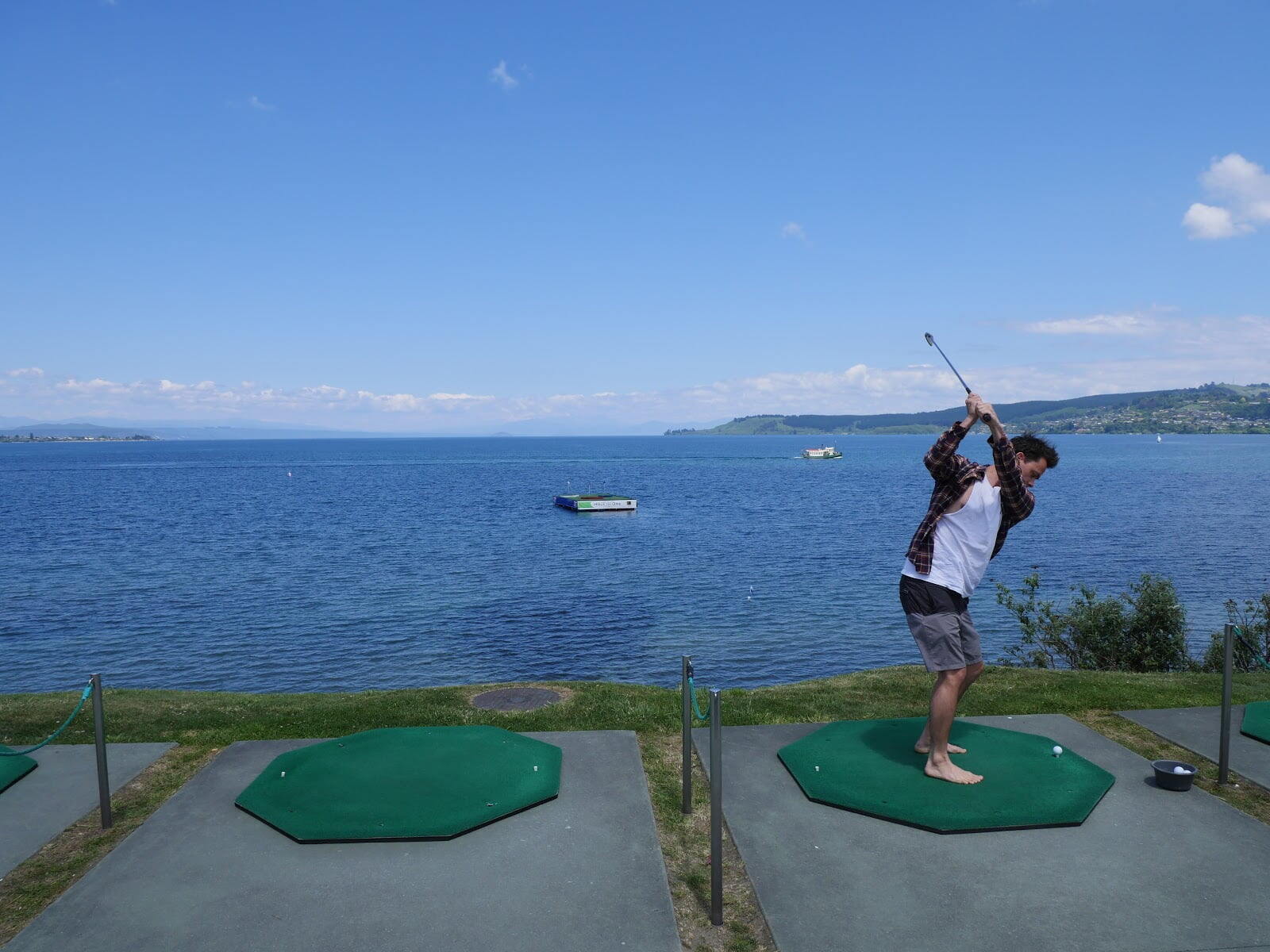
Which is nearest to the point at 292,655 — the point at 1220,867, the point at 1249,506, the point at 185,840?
the point at 185,840

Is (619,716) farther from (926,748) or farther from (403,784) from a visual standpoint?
(926,748)

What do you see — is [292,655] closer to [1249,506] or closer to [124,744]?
[124,744]

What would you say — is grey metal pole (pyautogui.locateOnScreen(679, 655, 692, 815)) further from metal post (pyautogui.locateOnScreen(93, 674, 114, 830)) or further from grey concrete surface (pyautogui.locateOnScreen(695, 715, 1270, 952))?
metal post (pyautogui.locateOnScreen(93, 674, 114, 830))

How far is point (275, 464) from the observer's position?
493 feet

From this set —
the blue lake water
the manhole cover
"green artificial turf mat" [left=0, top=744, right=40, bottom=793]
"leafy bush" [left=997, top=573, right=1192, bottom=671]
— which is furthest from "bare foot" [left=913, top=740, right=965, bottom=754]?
the blue lake water

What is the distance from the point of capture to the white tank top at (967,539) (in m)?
6.27

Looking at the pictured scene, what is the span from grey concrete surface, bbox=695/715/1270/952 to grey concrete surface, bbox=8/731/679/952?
2.46 feet

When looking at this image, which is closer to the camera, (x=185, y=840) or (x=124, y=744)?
(x=185, y=840)

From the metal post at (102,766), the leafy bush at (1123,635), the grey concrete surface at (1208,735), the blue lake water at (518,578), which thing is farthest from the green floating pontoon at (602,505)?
the metal post at (102,766)

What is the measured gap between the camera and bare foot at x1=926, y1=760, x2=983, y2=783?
6.34 metres

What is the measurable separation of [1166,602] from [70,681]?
25008 millimetres

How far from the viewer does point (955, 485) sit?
20.7ft

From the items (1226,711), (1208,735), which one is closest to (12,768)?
(1226,711)

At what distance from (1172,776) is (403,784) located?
5536 millimetres
